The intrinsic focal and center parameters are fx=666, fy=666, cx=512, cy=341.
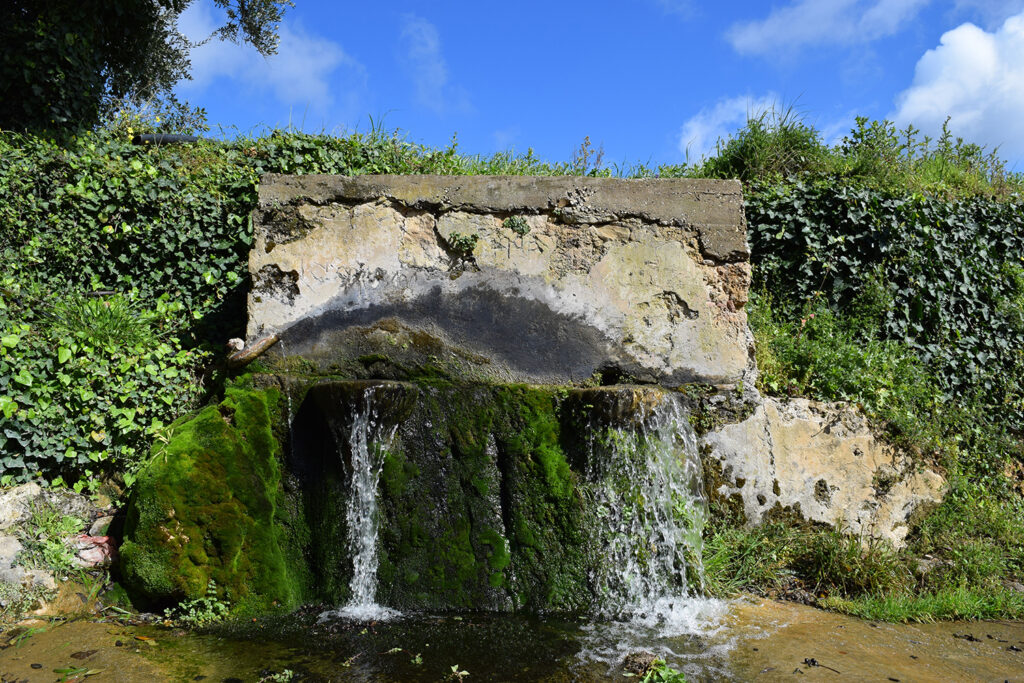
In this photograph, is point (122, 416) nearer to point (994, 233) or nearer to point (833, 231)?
point (833, 231)

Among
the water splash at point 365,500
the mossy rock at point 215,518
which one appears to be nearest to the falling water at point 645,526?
the water splash at point 365,500

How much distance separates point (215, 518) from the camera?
3.82 m

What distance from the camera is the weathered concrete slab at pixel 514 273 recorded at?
15.2ft

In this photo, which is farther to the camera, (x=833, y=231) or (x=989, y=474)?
(x=833, y=231)

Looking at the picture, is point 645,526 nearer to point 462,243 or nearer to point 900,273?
point 462,243

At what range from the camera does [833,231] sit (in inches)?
248

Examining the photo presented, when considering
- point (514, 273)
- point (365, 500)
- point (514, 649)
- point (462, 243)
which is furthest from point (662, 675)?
point (462, 243)

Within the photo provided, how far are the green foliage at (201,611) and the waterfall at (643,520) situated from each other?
2.15 meters

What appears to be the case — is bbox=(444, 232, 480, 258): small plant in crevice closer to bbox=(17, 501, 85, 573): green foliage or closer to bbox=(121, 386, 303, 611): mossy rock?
bbox=(121, 386, 303, 611): mossy rock

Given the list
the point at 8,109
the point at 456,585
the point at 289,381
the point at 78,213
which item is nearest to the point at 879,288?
the point at 456,585

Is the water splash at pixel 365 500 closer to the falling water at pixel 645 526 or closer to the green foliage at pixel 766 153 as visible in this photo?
the falling water at pixel 645 526

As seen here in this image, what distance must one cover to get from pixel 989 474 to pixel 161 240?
7.27 meters

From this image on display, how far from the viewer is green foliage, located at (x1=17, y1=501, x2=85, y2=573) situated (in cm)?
376

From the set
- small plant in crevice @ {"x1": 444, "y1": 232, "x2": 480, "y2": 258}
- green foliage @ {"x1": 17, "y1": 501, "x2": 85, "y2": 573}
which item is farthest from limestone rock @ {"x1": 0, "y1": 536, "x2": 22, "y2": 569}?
small plant in crevice @ {"x1": 444, "y1": 232, "x2": 480, "y2": 258}
